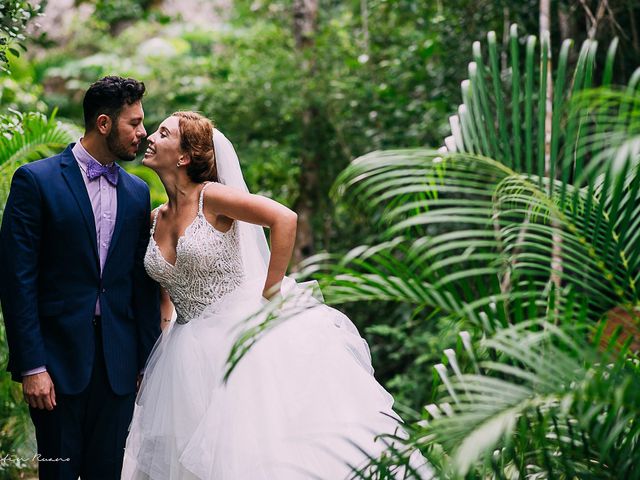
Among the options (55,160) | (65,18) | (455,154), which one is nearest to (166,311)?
(55,160)

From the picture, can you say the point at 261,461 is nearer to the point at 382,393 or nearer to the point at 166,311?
the point at 382,393

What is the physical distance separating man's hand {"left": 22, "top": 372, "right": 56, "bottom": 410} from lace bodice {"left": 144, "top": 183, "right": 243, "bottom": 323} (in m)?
0.61

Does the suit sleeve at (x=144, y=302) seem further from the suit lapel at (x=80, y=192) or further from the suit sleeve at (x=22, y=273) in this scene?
the suit sleeve at (x=22, y=273)

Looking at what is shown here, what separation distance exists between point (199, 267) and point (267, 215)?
0.40m

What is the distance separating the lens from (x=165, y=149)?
3.35m

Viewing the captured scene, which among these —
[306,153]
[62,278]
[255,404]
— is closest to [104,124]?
[62,278]

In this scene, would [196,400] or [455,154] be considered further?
[196,400]

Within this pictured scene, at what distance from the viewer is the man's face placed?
3.16m

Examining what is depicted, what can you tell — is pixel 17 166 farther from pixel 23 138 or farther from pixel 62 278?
pixel 62 278

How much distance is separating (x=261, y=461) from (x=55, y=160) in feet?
4.71

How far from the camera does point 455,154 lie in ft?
7.61

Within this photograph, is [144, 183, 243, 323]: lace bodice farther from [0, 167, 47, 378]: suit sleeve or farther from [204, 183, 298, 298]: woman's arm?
[0, 167, 47, 378]: suit sleeve

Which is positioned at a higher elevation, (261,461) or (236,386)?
(236,386)

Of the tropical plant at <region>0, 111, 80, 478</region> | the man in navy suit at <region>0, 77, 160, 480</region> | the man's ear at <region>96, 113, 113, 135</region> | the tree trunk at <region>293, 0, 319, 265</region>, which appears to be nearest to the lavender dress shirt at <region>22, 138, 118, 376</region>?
the man in navy suit at <region>0, 77, 160, 480</region>
